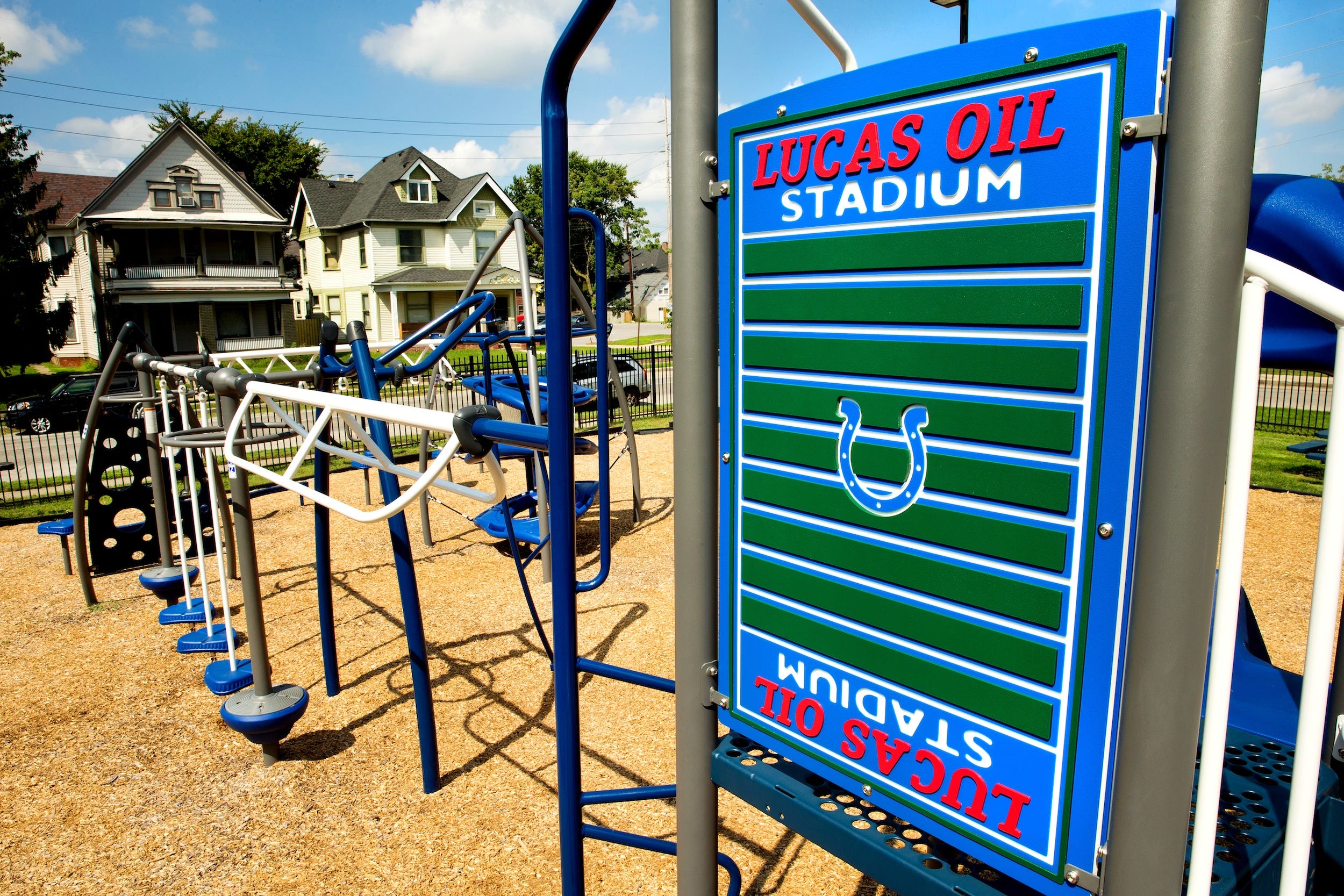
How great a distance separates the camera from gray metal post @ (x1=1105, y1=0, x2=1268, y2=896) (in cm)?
97

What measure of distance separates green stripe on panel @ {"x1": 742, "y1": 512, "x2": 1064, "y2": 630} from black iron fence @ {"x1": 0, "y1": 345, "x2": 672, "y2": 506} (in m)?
5.80

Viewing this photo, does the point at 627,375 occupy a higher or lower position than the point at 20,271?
lower

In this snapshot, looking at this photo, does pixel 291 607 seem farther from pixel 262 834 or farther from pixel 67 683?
pixel 262 834

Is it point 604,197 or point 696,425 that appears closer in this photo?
point 696,425

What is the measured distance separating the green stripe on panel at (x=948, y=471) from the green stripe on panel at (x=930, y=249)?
311mm

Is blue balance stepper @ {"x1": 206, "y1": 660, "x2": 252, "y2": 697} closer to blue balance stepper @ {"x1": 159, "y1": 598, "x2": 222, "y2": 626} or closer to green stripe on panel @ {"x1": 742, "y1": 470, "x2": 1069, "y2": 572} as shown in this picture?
blue balance stepper @ {"x1": 159, "y1": 598, "x2": 222, "y2": 626}

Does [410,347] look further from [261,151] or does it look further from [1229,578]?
[261,151]

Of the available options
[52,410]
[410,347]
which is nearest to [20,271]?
[52,410]

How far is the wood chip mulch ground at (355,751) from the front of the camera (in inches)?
117

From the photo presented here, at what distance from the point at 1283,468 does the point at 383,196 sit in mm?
35700

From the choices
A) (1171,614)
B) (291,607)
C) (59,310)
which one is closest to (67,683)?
(291,607)

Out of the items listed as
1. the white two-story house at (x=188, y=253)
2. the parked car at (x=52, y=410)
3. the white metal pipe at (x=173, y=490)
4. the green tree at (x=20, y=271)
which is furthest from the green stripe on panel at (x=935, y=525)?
the white two-story house at (x=188, y=253)

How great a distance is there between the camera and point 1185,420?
1021 millimetres

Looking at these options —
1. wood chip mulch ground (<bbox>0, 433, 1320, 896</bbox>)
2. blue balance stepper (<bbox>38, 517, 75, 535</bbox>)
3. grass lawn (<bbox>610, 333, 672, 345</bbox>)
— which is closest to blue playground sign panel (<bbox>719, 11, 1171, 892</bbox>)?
wood chip mulch ground (<bbox>0, 433, 1320, 896</bbox>)
